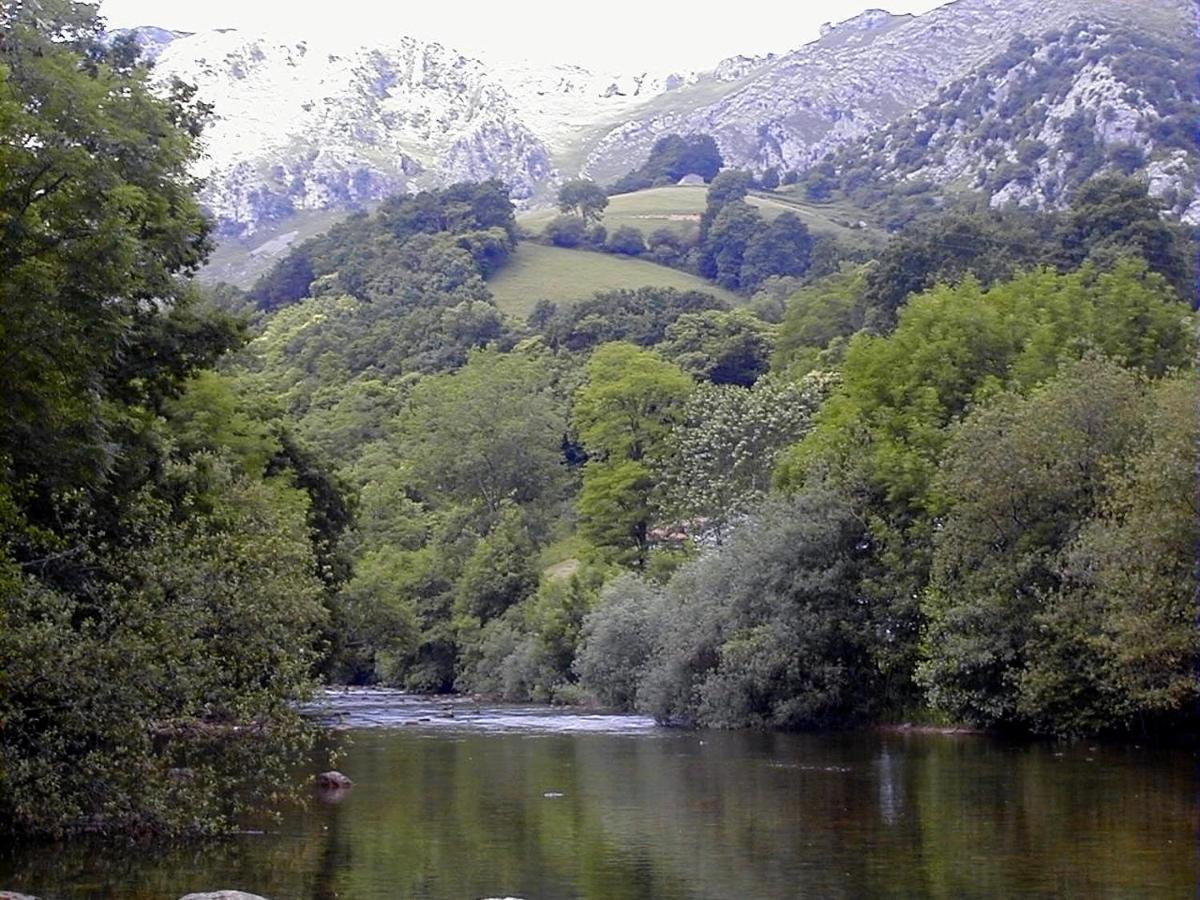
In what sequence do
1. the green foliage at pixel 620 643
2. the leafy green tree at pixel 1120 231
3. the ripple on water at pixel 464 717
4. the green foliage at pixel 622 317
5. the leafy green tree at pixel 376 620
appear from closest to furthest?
the ripple on water at pixel 464 717 < the green foliage at pixel 620 643 < the leafy green tree at pixel 376 620 < the leafy green tree at pixel 1120 231 < the green foliage at pixel 622 317

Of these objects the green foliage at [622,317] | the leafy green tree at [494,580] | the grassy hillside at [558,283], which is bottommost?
the leafy green tree at [494,580]

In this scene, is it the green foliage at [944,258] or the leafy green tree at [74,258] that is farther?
the green foliage at [944,258]

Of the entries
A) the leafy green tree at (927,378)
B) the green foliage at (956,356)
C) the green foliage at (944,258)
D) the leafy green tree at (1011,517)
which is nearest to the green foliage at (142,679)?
the leafy green tree at (1011,517)

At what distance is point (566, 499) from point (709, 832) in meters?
82.2

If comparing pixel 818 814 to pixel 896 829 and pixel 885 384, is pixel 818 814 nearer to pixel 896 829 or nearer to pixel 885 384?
pixel 896 829

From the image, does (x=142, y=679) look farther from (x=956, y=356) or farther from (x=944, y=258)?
(x=944, y=258)

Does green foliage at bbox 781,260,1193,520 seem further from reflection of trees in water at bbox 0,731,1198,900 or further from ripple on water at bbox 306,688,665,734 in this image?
reflection of trees in water at bbox 0,731,1198,900

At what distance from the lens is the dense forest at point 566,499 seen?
28.1 m

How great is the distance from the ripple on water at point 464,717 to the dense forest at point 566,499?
2.39 m

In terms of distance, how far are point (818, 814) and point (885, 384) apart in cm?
3233

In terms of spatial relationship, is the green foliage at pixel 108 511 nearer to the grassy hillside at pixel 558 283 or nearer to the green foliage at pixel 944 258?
the green foliage at pixel 944 258

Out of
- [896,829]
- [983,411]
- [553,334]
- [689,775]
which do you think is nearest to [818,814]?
[896,829]

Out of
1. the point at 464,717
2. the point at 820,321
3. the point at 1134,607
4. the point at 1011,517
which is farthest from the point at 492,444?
the point at 1134,607

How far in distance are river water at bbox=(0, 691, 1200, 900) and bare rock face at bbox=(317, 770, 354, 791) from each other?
0.48 meters
